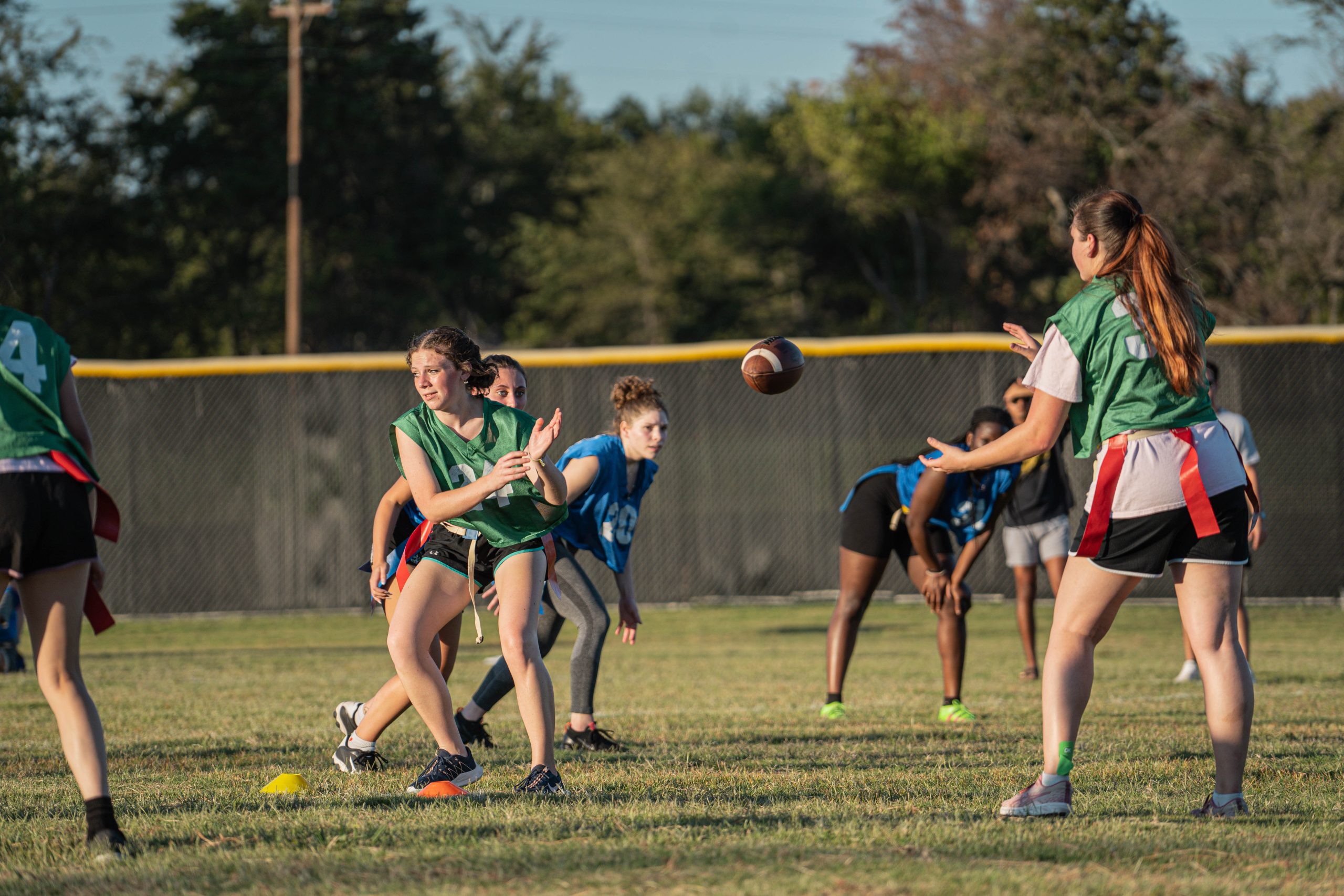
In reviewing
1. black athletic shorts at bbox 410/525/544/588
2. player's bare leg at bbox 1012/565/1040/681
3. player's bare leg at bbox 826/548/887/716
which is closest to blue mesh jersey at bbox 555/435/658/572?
black athletic shorts at bbox 410/525/544/588

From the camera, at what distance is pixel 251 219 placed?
34.8 meters

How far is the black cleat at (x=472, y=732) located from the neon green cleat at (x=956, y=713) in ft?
7.99

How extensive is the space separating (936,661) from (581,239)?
129 ft

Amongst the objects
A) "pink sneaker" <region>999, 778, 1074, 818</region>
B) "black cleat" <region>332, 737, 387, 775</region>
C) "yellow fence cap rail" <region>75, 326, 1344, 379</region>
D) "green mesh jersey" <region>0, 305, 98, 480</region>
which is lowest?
"black cleat" <region>332, 737, 387, 775</region>

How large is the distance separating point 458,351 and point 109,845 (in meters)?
1.95

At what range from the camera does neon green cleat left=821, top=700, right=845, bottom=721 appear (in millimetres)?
7652

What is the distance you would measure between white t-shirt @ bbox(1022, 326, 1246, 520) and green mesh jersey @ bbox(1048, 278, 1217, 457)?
0.04m

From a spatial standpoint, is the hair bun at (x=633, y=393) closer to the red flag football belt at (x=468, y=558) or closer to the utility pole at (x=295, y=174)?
the red flag football belt at (x=468, y=558)

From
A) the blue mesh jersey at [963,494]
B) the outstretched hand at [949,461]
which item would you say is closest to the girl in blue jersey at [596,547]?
the blue mesh jersey at [963,494]

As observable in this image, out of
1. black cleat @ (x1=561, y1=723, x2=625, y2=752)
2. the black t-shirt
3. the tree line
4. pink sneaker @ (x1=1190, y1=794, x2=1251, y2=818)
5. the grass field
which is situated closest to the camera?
the grass field

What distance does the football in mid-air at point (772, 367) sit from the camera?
723cm

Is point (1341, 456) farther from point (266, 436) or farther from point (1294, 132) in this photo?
point (1294, 132)

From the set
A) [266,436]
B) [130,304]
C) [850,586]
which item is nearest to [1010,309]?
[130,304]

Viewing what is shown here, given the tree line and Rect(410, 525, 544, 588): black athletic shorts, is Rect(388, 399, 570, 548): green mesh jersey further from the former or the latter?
the tree line
